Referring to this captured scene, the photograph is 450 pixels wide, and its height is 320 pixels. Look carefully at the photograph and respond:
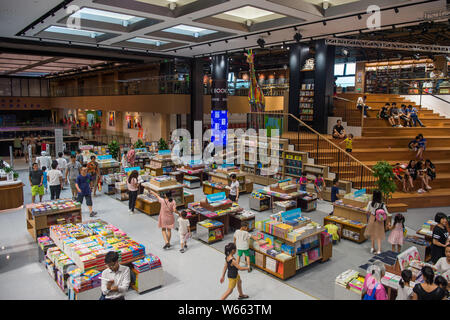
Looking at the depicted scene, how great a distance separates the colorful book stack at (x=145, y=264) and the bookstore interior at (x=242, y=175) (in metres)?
0.05

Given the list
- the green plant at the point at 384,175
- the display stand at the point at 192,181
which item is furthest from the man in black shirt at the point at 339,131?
the display stand at the point at 192,181

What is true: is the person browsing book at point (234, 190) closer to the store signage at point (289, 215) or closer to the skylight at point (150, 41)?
the store signage at point (289, 215)

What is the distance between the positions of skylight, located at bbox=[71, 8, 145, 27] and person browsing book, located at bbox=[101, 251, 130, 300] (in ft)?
28.2

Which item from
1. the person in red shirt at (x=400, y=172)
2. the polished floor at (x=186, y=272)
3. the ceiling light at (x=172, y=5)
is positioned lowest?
the polished floor at (x=186, y=272)

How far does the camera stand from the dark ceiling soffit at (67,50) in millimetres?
14843

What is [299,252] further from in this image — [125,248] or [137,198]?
[137,198]

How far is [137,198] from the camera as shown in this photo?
34.0 ft

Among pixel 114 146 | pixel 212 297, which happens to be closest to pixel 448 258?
pixel 212 297

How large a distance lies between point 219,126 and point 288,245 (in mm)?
13011

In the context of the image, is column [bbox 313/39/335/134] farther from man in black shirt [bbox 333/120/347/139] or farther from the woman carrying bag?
the woman carrying bag

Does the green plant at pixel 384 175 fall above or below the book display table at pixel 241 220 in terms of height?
above

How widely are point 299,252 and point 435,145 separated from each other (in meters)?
10.2

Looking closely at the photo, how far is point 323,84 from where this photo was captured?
1479 centimetres

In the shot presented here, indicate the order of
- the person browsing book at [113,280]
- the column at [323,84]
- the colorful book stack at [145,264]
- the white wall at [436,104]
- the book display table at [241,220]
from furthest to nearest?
the white wall at [436,104]
the column at [323,84]
the book display table at [241,220]
the colorful book stack at [145,264]
the person browsing book at [113,280]
